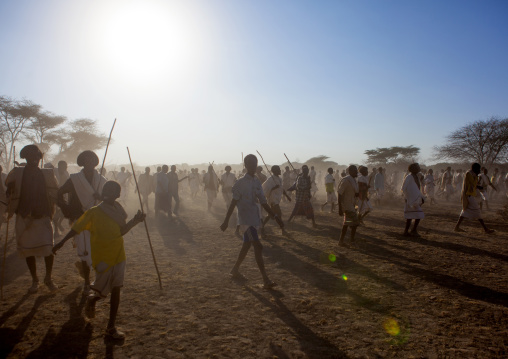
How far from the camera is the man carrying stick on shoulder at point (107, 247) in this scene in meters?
3.54

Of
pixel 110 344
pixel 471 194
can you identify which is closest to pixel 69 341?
pixel 110 344

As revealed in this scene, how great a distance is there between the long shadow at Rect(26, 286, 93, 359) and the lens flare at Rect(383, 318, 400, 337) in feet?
10.6

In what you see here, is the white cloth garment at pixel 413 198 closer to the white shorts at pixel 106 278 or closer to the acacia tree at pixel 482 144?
the white shorts at pixel 106 278

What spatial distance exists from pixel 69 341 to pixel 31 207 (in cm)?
222

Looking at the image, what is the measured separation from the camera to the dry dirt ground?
11.3 feet

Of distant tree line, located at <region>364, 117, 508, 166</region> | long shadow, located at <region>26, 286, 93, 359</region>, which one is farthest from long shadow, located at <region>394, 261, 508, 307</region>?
distant tree line, located at <region>364, 117, 508, 166</region>

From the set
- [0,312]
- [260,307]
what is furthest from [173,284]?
[0,312]

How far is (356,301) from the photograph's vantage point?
4.67 meters

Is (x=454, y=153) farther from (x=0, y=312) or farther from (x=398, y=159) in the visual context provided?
(x=0, y=312)

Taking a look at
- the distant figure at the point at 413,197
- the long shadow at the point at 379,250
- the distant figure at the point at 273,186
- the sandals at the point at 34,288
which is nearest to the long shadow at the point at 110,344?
the sandals at the point at 34,288

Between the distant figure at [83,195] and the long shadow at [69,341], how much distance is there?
0.67 meters

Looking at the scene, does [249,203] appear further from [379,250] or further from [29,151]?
[379,250]

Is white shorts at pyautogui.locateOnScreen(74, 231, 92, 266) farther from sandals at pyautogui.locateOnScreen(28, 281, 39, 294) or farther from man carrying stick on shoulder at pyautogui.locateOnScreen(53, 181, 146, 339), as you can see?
sandals at pyautogui.locateOnScreen(28, 281, 39, 294)

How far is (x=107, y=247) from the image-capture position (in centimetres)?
356
